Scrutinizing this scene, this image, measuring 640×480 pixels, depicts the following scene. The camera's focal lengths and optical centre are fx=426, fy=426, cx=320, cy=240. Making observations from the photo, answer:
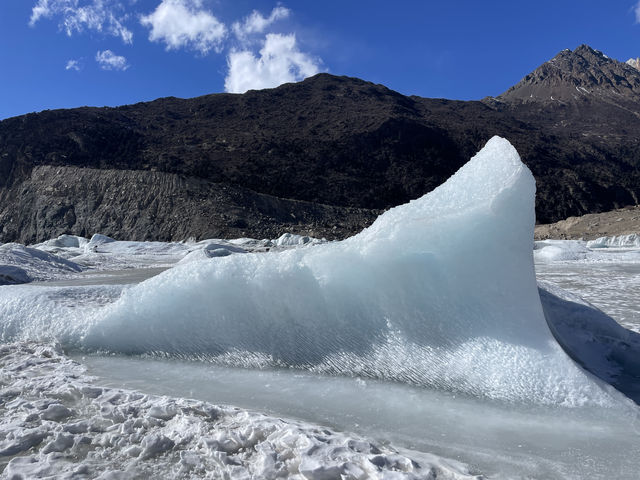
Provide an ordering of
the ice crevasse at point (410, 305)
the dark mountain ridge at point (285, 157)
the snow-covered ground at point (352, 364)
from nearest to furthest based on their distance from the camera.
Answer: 1. the snow-covered ground at point (352, 364)
2. the ice crevasse at point (410, 305)
3. the dark mountain ridge at point (285, 157)

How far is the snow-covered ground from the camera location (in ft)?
5.17

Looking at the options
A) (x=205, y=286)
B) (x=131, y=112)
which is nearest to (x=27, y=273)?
(x=205, y=286)

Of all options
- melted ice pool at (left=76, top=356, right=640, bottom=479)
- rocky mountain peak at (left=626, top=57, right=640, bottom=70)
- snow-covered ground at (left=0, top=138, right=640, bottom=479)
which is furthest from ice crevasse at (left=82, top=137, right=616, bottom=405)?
rocky mountain peak at (left=626, top=57, right=640, bottom=70)

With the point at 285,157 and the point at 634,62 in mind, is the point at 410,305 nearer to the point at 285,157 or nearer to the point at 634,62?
the point at 285,157

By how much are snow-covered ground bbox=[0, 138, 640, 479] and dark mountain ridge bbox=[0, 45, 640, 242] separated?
1009 inches

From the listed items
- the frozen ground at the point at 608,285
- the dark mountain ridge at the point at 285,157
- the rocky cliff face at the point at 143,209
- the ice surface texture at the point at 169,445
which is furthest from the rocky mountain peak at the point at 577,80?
the ice surface texture at the point at 169,445

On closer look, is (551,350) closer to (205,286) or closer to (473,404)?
(473,404)

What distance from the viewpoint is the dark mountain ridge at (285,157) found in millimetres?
31828

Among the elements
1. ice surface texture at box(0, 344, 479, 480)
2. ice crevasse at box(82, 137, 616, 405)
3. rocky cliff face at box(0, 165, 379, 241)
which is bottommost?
ice surface texture at box(0, 344, 479, 480)

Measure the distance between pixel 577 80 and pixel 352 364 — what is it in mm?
106860

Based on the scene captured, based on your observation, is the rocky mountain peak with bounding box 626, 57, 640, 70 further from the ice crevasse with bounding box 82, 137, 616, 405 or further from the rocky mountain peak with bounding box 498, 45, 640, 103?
the ice crevasse with bounding box 82, 137, 616, 405

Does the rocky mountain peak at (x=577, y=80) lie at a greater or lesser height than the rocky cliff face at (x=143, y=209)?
greater

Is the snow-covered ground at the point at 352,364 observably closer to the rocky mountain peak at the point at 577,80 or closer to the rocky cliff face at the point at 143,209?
the rocky cliff face at the point at 143,209

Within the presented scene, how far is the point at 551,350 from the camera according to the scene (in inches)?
84.0
